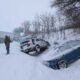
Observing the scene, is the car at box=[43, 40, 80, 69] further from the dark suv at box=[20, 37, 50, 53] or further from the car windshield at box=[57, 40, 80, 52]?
the dark suv at box=[20, 37, 50, 53]

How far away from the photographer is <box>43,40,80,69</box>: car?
13.3m

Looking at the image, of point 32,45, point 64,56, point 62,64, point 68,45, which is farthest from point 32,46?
point 62,64

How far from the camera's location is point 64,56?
1355cm

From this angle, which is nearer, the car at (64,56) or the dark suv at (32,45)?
the car at (64,56)

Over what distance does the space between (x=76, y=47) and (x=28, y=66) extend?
3.60 meters

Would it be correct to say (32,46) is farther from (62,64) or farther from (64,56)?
(62,64)

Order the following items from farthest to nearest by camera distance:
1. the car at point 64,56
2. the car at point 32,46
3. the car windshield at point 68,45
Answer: the car at point 32,46 → the car windshield at point 68,45 → the car at point 64,56

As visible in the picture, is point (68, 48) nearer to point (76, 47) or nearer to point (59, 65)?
point (76, 47)

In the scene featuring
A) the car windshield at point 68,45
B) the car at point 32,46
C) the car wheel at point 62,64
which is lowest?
the car at point 32,46

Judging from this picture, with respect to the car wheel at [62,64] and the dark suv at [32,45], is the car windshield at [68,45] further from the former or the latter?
the dark suv at [32,45]

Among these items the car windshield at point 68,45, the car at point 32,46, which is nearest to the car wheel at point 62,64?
the car windshield at point 68,45

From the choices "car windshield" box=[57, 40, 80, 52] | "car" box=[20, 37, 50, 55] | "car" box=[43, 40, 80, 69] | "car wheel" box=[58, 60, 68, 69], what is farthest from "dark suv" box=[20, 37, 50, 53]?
"car wheel" box=[58, 60, 68, 69]

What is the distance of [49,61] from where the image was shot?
13.4 meters

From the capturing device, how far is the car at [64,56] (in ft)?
43.5
